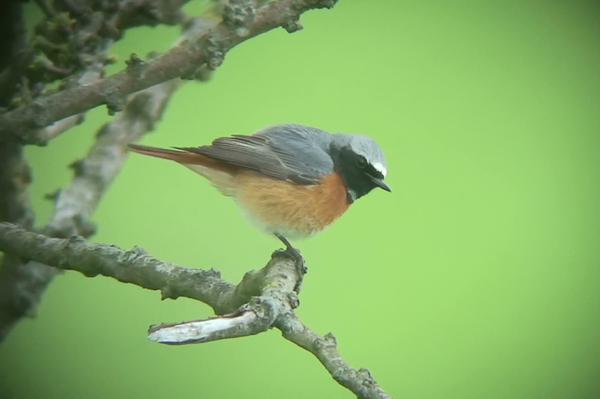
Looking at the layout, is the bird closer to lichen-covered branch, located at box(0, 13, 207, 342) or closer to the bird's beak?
the bird's beak

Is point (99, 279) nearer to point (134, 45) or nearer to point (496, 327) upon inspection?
point (134, 45)

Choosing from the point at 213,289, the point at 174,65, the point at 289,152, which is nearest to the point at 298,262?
the point at 213,289

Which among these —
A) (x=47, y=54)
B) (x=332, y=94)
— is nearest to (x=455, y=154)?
(x=332, y=94)

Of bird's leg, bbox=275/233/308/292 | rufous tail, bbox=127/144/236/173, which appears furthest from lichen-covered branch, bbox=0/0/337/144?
bird's leg, bbox=275/233/308/292

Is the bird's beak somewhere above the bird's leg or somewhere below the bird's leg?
above

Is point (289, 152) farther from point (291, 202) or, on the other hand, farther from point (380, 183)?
point (380, 183)

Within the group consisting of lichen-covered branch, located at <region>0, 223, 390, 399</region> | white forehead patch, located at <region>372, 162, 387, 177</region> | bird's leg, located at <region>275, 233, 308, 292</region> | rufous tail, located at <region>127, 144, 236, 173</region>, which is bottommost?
lichen-covered branch, located at <region>0, 223, 390, 399</region>

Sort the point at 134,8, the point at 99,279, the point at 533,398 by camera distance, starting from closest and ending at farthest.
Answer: the point at 134,8, the point at 533,398, the point at 99,279
